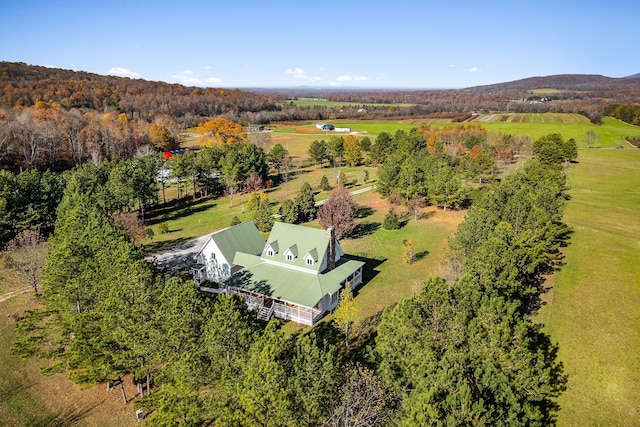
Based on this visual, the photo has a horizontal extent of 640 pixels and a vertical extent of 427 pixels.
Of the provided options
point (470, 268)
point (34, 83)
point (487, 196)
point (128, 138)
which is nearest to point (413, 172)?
point (487, 196)

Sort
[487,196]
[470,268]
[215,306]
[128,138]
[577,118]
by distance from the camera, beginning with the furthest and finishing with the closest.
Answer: [577,118] → [128,138] → [487,196] → [470,268] → [215,306]

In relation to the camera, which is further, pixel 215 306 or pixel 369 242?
pixel 369 242

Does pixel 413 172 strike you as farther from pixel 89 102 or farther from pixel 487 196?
pixel 89 102

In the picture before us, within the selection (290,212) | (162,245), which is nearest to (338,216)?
(290,212)

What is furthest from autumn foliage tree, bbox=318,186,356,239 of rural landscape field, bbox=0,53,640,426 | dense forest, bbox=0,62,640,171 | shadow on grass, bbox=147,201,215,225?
dense forest, bbox=0,62,640,171

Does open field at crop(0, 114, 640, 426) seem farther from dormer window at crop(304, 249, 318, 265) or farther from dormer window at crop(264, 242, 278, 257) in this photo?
dormer window at crop(264, 242, 278, 257)

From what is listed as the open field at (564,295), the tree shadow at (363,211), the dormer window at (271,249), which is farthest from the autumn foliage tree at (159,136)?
the dormer window at (271,249)

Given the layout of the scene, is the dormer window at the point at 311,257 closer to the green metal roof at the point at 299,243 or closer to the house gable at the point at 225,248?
the green metal roof at the point at 299,243
